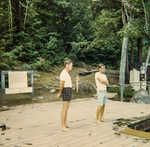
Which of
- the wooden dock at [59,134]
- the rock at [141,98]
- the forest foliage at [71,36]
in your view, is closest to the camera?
the wooden dock at [59,134]

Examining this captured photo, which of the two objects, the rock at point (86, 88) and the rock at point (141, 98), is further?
the rock at point (86, 88)

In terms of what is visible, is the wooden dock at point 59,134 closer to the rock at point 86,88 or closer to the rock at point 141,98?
the rock at point 141,98

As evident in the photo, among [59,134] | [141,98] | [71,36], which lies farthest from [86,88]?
[59,134]

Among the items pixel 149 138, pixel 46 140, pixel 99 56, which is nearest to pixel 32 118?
pixel 46 140

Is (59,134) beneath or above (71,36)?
beneath

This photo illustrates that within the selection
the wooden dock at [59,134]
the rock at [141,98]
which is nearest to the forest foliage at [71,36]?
the rock at [141,98]

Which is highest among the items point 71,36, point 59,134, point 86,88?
point 71,36

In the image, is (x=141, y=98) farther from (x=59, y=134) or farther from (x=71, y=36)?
(x=71, y=36)

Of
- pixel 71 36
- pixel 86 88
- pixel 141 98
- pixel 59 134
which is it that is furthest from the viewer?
pixel 71 36

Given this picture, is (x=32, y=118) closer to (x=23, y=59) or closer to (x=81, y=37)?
(x=23, y=59)

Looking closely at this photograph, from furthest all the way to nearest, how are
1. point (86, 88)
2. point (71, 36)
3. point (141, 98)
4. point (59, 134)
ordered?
point (71, 36), point (86, 88), point (141, 98), point (59, 134)

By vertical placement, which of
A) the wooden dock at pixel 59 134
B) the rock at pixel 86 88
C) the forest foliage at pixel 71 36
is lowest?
the wooden dock at pixel 59 134

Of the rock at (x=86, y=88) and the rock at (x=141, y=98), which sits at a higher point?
the rock at (x=86, y=88)

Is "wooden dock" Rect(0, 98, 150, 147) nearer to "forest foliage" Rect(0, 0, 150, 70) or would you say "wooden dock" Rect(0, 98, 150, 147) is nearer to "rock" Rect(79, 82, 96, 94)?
"rock" Rect(79, 82, 96, 94)
